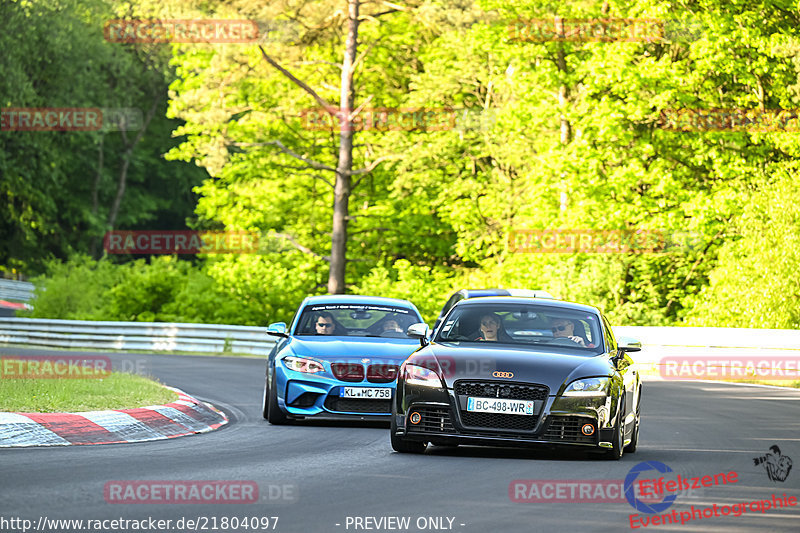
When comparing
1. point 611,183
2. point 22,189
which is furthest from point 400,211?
point 22,189

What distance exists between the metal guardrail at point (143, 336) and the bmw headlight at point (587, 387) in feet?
77.8

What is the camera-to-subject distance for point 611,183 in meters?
40.0

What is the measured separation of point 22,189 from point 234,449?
49009mm

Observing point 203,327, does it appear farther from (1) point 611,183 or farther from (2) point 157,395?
(2) point 157,395

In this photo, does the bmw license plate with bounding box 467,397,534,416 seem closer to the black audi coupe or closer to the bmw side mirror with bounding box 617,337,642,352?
the black audi coupe

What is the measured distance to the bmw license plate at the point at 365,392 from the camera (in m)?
15.0

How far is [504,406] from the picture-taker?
11508 millimetres

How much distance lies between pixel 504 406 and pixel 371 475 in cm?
173

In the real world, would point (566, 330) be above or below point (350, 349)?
above

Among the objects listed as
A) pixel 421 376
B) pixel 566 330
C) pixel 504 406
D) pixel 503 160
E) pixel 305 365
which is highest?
pixel 503 160

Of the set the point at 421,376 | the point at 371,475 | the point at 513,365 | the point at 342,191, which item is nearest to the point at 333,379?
the point at 421,376

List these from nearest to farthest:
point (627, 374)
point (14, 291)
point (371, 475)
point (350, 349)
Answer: point (371, 475), point (627, 374), point (350, 349), point (14, 291)

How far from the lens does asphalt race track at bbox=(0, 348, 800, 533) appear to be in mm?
8055

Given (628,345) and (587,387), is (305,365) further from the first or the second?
(587,387)
